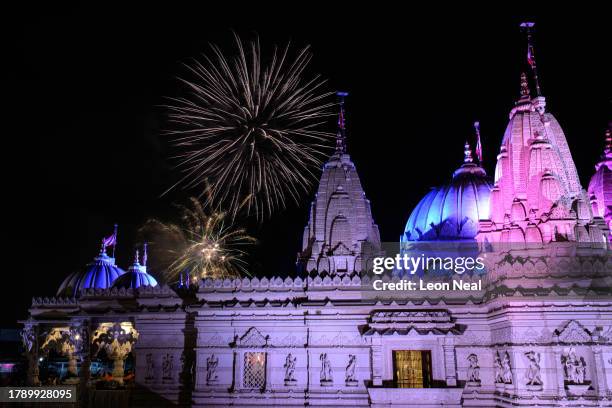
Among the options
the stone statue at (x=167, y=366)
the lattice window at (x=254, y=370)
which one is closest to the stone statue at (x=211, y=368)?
the lattice window at (x=254, y=370)

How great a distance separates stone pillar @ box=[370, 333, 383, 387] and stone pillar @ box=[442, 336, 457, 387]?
3112mm

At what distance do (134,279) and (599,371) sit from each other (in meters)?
29.4

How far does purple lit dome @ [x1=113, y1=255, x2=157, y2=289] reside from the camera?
36438mm

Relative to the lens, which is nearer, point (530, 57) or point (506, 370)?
point (506, 370)

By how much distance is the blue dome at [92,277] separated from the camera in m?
39.3

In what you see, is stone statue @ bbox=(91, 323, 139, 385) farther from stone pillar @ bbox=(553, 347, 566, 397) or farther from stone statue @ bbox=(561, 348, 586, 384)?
stone statue @ bbox=(561, 348, 586, 384)

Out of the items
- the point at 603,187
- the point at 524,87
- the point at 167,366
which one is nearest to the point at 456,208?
the point at 524,87

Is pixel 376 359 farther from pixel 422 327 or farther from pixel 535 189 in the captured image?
pixel 535 189

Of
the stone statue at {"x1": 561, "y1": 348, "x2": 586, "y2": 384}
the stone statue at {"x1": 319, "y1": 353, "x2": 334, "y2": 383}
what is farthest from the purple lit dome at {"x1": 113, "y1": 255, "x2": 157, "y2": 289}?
the stone statue at {"x1": 561, "y1": 348, "x2": 586, "y2": 384}

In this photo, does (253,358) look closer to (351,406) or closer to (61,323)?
(351,406)

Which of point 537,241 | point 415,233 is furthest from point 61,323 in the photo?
point 537,241

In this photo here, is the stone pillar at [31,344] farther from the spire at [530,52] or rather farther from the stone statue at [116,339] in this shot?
the spire at [530,52]

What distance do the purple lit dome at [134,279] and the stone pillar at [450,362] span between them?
70.6 feet

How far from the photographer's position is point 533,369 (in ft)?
71.6
